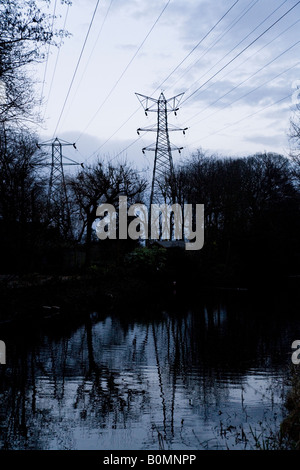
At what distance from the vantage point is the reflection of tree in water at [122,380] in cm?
755

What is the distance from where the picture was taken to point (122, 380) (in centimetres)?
1076

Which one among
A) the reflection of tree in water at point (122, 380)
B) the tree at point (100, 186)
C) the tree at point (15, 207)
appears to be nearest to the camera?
the reflection of tree in water at point (122, 380)

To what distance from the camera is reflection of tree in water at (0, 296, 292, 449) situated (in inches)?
297

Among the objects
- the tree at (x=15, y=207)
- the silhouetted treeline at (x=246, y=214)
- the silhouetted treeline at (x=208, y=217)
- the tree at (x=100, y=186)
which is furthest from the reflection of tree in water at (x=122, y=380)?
the silhouetted treeline at (x=246, y=214)

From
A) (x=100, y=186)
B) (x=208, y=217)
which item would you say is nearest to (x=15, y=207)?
(x=100, y=186)

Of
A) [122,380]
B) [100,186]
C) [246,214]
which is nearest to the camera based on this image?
[122,380]

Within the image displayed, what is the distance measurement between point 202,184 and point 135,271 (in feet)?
68.2

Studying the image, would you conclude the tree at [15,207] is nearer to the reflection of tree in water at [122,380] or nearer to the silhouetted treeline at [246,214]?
the reflection of tree in water at [122,380]

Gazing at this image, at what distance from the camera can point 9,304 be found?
19.3 m

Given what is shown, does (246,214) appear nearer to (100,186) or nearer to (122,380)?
(100,186)

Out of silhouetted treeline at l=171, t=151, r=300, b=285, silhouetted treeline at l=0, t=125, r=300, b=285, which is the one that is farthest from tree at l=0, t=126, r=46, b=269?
silhouetted treeline at l=171, t=151, r=300, b=285

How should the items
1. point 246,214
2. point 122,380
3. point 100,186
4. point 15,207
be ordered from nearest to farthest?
1. point 122,380
2. point 15,207
3. point 100,186
4. point 246,214

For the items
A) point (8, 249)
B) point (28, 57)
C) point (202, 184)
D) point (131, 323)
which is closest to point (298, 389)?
point (28, 57)

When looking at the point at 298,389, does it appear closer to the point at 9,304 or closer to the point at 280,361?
the point at 280,361
